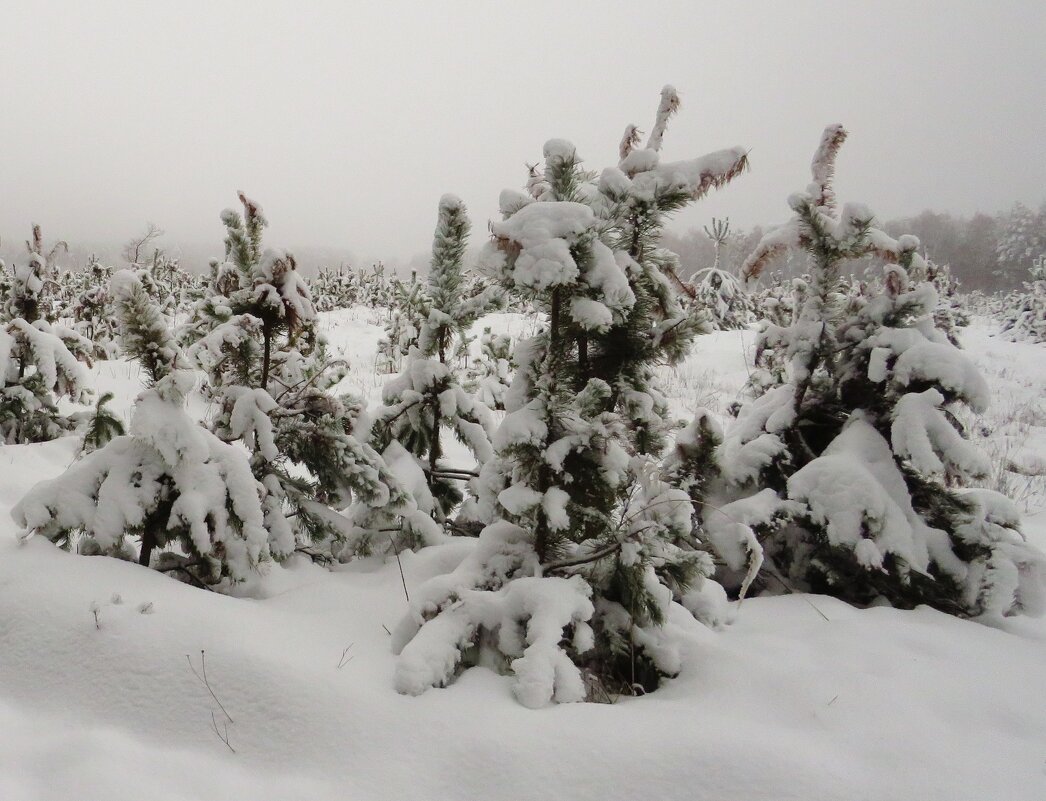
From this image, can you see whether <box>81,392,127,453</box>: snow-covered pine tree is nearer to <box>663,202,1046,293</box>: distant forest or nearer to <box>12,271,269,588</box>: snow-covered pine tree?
<box>12,271,269,588</box>: snow-covered pine tree

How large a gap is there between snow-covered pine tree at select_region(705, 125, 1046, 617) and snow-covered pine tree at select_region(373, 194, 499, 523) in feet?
4.31

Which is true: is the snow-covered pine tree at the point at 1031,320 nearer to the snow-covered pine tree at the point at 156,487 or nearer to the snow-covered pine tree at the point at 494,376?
the snow-covered pine tree at the point at 494,376

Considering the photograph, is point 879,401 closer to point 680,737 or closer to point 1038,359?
point 680,737

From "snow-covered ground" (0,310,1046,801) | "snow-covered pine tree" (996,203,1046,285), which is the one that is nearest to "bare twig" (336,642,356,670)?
"snow-covered ground" (0,310,1046,801)

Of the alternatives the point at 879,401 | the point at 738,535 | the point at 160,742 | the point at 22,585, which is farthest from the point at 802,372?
the point at 22,585

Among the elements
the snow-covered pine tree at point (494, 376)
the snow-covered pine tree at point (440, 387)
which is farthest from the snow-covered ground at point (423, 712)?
the snow-covered pine tree at point (494, 376)

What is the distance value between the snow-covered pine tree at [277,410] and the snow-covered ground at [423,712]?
44cm

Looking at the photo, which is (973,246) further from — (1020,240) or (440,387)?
(440,387)

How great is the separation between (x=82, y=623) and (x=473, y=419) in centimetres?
178

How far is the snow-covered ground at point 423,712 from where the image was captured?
4.44 ft

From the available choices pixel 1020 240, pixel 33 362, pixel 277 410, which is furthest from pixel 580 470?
pixel 1020 240

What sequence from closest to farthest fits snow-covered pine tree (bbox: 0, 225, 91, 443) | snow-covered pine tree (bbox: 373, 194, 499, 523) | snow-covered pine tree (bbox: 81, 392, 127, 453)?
1. snow-covered pine tree (bbox: 81, 392, 127, 453)
2. snow-covered pine tree (bbox: 373, 194, 499, 523)
3. snow-covered pine tree (bbox: 0, 225, 91, 443)

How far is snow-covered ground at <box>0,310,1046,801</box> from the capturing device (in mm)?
1354

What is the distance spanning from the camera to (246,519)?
2.11m
